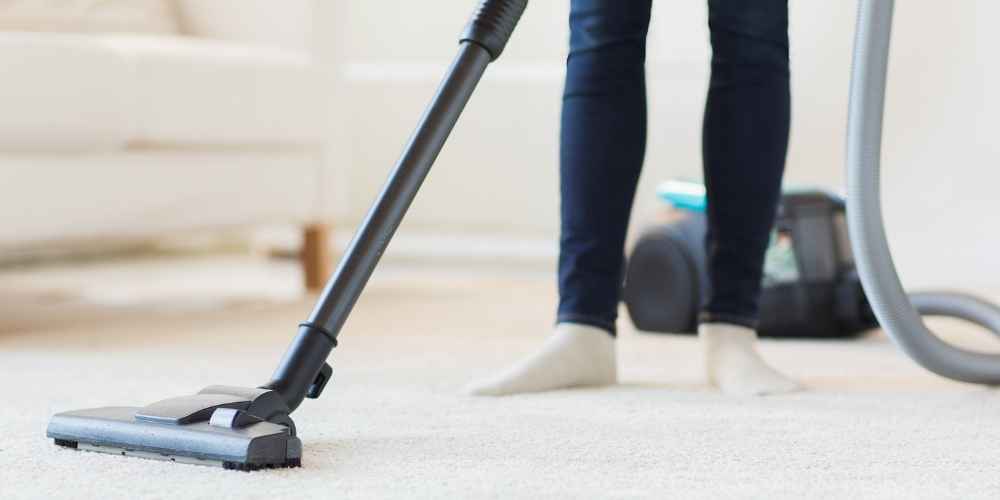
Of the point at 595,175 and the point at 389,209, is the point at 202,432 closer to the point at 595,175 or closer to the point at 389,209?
the point at 389,209

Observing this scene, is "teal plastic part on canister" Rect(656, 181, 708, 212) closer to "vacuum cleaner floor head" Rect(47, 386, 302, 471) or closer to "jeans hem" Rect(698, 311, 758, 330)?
"jeans hem" Rect(698, 311, 758, 330)

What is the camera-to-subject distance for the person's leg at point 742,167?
124 centimetres

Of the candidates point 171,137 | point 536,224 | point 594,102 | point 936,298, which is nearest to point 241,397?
point 594,102

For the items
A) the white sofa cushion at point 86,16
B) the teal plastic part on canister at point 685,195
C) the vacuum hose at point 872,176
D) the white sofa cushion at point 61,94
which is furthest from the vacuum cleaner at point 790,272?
the white sofa cushion at point 86,16

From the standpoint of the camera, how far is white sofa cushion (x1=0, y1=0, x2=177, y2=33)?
7.06 feet

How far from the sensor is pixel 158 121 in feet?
6.06

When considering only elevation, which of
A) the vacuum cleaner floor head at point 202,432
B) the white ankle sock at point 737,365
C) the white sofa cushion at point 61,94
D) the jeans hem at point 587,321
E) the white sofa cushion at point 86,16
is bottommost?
the vacuum cleaner floor head at point 202,432

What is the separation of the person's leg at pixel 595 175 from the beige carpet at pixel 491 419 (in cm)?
4

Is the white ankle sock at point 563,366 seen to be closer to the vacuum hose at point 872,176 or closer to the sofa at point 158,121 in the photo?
the vacuum hose at point 872,176

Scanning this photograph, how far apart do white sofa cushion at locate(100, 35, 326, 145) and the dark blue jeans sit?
2.58ft

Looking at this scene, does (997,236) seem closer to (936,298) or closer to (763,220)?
(936,298)

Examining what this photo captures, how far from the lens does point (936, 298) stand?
145 centimetres

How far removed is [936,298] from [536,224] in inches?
51.7

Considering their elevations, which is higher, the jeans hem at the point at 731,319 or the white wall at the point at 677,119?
the white wall at the point at 677,119
